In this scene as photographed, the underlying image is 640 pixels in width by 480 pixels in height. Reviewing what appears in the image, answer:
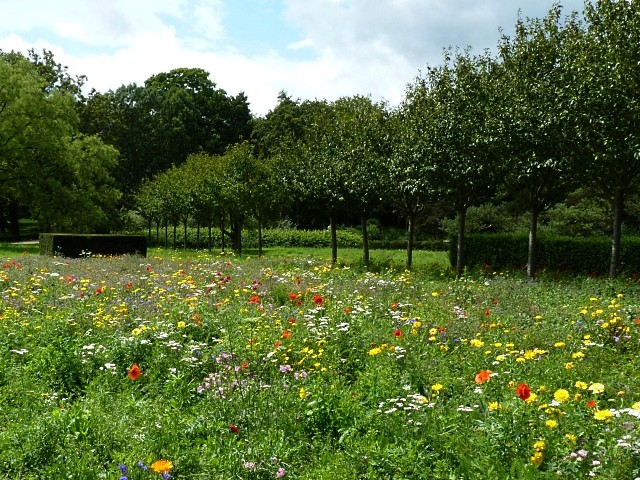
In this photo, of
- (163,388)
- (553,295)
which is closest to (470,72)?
(553,295)

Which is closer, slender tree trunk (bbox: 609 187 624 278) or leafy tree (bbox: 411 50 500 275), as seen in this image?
slender tree trunk (bbox: 609 187 624 278)

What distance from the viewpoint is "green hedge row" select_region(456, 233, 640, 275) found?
17.2 m

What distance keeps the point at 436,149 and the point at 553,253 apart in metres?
5.79

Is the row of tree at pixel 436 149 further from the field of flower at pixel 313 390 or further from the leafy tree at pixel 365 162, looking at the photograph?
the field of flower at pixel 313 390

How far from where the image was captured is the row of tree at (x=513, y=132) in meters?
12.5

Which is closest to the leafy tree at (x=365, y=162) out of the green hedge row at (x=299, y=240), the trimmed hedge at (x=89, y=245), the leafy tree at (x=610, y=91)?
the leafy tree at (x=610, y=91)

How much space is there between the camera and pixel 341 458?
368 centimetres

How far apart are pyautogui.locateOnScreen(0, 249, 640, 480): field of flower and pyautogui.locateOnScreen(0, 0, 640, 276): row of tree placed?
19.5 ft

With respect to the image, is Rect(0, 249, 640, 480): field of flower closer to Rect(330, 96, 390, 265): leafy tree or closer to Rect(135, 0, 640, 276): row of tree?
Rect(135, 0, 640, 276): row of tree

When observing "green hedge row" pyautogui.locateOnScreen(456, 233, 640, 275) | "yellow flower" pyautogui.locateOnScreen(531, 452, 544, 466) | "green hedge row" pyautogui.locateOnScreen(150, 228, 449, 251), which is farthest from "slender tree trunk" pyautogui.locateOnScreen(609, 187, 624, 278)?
"green hedge row" pyautogui.locateOnScreen(150, 228, 449, 251)

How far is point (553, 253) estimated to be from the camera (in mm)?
18594

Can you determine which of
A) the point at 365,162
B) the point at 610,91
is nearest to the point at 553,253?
the point at 365,162

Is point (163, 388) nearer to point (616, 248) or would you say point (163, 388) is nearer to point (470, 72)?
point (616, 248)

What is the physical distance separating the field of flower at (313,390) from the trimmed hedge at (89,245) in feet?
40.4
